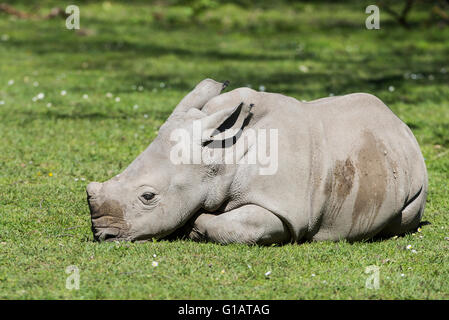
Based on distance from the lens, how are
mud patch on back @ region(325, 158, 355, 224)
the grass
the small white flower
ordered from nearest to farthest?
the grass
mud patch on back @ region(325, 158, 355, 224)
the small white flower

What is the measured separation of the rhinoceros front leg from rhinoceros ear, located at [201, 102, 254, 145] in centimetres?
66

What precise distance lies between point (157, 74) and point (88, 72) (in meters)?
1.35

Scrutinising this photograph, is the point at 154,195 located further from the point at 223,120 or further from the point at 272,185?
the point at 272,185

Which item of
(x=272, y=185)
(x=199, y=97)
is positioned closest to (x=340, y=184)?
(x=272, y=185)

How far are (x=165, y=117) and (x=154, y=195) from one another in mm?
5006

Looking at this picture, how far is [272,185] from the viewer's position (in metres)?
5.93

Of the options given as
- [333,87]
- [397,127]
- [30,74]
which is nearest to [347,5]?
[333,87]

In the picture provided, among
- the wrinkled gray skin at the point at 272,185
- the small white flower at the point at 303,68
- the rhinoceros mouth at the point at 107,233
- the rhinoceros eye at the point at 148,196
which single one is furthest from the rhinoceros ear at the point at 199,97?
the small white flower at the point at 303,68

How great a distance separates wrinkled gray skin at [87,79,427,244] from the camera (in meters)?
5.93

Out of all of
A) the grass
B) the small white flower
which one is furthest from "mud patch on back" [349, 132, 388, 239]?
the small white flower

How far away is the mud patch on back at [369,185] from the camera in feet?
20.1

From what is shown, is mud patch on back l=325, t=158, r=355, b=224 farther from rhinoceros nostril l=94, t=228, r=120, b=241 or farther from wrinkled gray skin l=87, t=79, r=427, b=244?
rhinoceros nostril l=94, t=228, r=120, b=241

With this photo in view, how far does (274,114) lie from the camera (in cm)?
622

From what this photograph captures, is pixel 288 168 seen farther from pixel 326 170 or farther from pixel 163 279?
pixel 163 279
